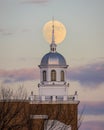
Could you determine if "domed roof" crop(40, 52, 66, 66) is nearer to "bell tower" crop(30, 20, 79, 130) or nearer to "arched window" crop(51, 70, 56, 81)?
"bell tower" crop(30, 20, 79, 130)

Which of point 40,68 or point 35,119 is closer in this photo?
point 35,119

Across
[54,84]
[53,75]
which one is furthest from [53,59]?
[54,84]

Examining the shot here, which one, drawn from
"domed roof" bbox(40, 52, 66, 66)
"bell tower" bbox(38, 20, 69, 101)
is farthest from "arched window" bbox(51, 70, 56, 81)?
"domed roof" bbox(40, 52, 66, 66)

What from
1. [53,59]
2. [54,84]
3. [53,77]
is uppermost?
[53,59]

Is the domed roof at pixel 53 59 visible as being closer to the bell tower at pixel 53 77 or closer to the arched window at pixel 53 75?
the bell tower at pixel 53 77

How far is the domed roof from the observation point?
311 ft

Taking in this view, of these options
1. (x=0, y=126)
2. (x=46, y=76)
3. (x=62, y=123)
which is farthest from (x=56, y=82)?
(x=0, y=126)

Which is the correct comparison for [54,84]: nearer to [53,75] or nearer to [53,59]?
[53,75]

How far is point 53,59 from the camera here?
9512 cm

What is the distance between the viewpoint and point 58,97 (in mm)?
→ 96562

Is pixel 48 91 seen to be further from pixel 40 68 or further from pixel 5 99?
pixel 5 99

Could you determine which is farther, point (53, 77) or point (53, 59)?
point (53, 77)

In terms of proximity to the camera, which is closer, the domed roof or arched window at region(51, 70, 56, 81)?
the domed roof

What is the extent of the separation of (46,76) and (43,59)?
1.61m
